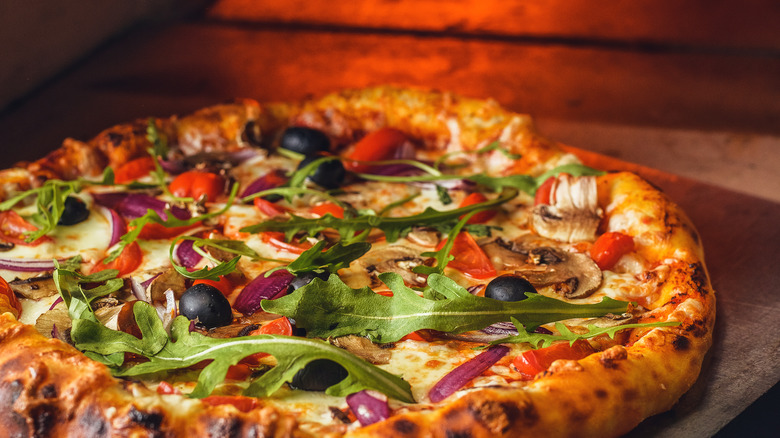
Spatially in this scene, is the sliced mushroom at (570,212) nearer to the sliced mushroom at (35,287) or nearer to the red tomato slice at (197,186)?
the red tomato slice at (197,186)

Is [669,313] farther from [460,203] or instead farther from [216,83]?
[216,83]

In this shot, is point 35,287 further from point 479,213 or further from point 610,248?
point 610,248

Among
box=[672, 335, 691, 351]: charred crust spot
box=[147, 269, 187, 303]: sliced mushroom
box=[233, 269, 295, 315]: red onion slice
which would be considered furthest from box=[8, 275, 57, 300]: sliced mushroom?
box=[672, 335, 691, 351]: charred crust spot

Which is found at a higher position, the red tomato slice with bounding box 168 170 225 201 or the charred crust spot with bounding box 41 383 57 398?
the red tomato slice with bounding box 168 170 225 201

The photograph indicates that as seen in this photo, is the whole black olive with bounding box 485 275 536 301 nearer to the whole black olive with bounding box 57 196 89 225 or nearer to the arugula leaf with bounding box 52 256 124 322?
the arugula leaf with bounding box 52 256 124 322

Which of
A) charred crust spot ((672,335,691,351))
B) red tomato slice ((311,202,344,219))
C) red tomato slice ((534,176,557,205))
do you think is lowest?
red tomato slice ((311,202,344,219))

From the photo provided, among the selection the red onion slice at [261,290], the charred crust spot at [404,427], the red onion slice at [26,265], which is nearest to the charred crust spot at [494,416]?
the charred crust spot at [404,427]
